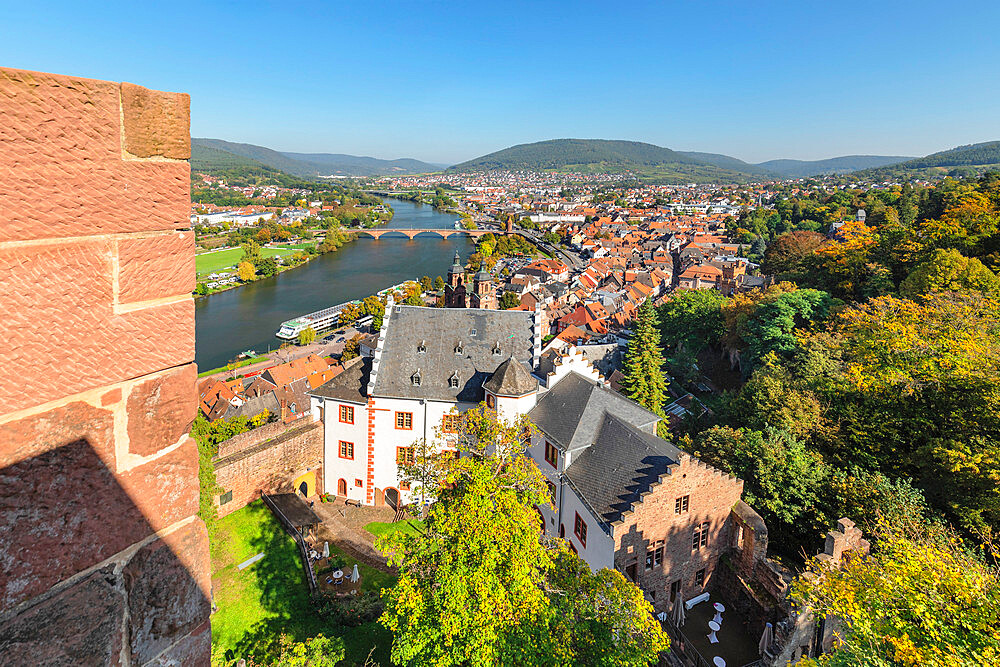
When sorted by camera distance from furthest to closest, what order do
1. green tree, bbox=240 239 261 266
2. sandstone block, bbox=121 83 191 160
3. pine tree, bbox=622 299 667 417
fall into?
1. green tree, bbox=240 239 261 266
2. pine tree, bbox=622 299 667 417
3. sandstone block, bbox=121 83 191 160

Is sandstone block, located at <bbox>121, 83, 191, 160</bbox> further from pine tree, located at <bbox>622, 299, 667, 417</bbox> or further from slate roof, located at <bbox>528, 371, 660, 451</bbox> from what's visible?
pine tree, located at <bbox>622, 299, 667, 417</bbox>

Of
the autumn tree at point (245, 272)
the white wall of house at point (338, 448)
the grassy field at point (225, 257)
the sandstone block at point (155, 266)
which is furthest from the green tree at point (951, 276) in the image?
the grassy field at point (225, 257)

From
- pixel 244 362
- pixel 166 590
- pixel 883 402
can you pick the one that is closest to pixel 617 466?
pixel 883 402

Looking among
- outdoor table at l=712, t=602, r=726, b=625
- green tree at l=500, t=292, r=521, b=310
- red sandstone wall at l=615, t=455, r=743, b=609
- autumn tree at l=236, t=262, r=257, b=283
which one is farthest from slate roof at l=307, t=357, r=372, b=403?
autumn tree at l=236, t=262, r=257, b=283

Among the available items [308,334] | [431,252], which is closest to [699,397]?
[308,334]

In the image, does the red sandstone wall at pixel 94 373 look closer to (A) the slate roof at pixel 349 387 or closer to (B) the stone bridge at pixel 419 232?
(A) the slate roof at pixel 349 387

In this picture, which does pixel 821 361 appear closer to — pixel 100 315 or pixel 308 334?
pixel 100 315
